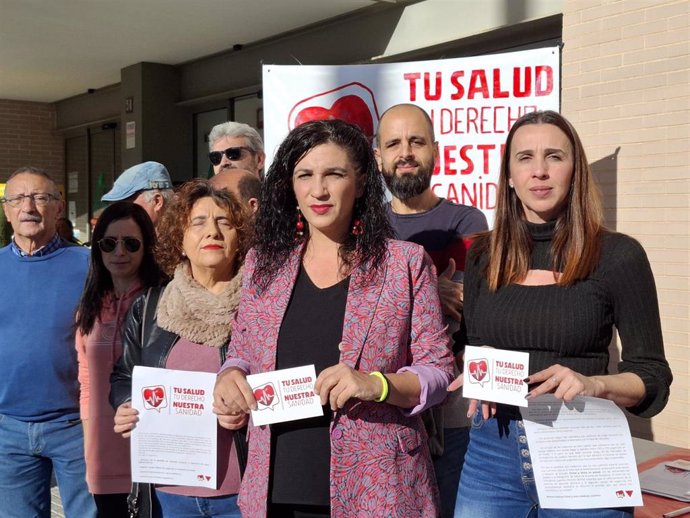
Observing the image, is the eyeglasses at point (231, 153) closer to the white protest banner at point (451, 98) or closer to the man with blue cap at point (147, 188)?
the white protest banner at point (451, 98)

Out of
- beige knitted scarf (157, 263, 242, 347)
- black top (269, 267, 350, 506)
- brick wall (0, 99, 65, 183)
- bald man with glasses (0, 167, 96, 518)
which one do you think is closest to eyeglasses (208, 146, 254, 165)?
bald man with glasses (0, 167, 96, 518)

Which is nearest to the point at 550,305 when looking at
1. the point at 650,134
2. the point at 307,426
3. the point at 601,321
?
the point at 601,321

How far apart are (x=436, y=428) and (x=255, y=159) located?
2.60 m

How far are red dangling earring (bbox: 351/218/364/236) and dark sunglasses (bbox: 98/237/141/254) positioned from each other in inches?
49.1

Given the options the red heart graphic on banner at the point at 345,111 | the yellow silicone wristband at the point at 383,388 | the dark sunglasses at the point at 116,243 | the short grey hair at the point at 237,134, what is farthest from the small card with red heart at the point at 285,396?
the red heart graphic on banner at the point at 345,111

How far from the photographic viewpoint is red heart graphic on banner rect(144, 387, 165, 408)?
2412 mm

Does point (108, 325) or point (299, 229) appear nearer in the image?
point (299, 229)

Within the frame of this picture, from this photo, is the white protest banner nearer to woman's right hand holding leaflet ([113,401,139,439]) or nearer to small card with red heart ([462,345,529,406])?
woman's right hand holding leaflet ([113,401,139,439])

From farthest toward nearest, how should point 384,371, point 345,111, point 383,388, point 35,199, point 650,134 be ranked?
point 650,134 < point 345,111 < point 35,199 < point 384,371 < point 383,388

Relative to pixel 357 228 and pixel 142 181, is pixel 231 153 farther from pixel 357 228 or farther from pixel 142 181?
pixel 357 228

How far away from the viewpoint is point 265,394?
2.00 metres

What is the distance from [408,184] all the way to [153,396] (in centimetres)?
125

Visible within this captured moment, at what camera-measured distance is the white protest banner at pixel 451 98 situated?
4328 mm

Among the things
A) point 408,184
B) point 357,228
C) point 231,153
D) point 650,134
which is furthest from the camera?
point 650,134
